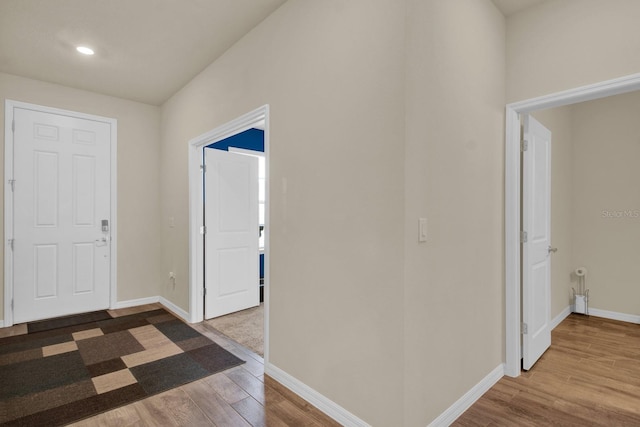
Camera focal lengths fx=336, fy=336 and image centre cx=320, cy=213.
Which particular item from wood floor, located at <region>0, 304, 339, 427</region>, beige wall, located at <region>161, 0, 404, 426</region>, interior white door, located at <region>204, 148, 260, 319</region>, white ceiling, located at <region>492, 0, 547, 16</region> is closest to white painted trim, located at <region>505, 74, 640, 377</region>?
white ceiling, located at <region>492, 0, 547, 16</region>

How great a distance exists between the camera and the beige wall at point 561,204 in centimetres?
362

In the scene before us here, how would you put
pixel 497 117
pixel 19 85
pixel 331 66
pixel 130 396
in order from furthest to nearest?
pixel 19 85 → pixel 497 117 → pixel 130 396 → pixel 331 66

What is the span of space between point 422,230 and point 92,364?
2860 millimetres

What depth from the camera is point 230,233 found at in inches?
163

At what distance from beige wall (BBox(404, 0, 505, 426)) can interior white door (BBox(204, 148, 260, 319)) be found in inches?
110

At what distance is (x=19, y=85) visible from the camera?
147 inches

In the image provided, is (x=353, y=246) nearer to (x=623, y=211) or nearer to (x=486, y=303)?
(x=486, y=303)

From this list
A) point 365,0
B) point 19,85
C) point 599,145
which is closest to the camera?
point 365,0

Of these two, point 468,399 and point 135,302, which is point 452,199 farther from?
point 135,302

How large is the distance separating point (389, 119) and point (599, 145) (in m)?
3.73

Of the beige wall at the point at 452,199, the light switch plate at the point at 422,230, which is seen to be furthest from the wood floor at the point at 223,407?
the light switch plate at the point at 422,230

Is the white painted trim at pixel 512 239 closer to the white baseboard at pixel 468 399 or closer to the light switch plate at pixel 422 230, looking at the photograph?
the white baseboard at pixel 468 399

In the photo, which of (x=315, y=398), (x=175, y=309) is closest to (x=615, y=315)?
(x=315, y=398)

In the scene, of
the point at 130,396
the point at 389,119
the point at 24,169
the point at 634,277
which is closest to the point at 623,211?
the point at 634,277
